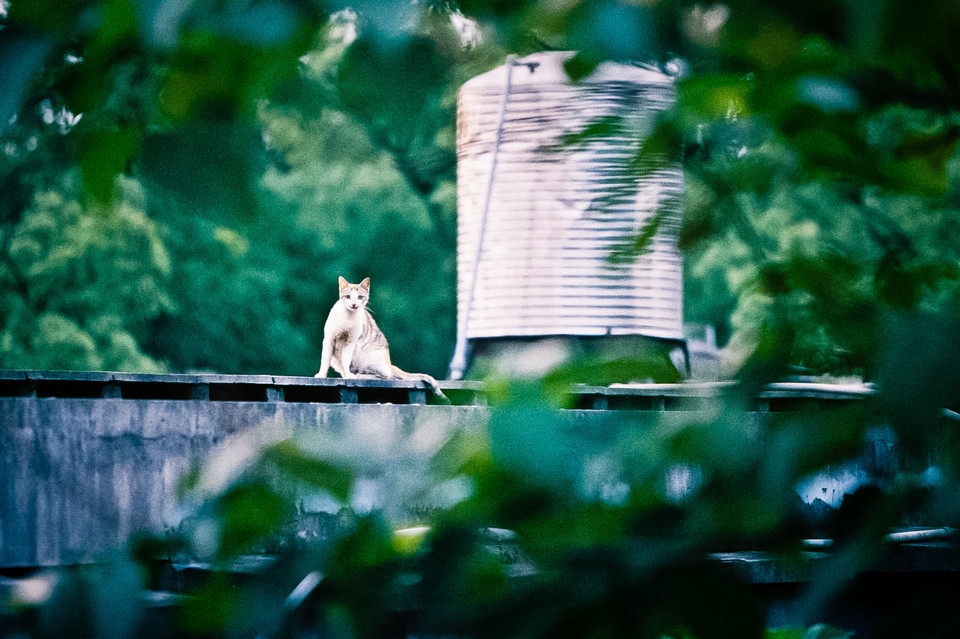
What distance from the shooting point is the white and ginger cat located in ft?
27.2

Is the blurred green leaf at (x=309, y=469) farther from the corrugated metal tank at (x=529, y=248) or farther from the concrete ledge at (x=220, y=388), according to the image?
the corrugated metal tank at (x=529, y=248)

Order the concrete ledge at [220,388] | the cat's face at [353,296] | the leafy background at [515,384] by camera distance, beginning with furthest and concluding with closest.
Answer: the cat's face at [353,296] < the concrete ledge at [220,388] < the leafy background at [515,384]

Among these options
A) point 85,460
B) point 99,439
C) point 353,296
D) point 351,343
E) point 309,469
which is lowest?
point 85,460

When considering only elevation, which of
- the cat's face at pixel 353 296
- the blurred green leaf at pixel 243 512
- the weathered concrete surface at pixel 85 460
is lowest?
the weathered concrete surface at pixel 85 460

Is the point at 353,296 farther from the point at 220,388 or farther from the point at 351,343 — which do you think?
the point at 220,388

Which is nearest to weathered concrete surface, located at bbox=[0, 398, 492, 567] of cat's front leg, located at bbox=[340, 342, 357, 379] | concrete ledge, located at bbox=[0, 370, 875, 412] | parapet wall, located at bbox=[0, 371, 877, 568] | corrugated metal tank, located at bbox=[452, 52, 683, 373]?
parapet wall, located at bbox=[0, 371, 877, 568]

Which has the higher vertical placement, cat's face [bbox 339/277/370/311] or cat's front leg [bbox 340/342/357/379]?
cat's face [bbox 339/277/370/311]

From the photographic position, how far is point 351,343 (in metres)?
8.41

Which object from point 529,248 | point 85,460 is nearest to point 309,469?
point 85,460

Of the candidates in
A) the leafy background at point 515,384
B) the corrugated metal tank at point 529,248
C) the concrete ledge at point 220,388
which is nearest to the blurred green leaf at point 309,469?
the leafy background at point 515,384

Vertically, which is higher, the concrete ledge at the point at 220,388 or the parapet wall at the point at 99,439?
the concrete ledge at the point at 220,388

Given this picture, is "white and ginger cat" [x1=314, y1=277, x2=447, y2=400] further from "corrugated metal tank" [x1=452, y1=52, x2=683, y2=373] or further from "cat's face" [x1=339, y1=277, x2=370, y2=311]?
"corrugated metal tank" [x1=452, y1=52, x2=683, y2=373]

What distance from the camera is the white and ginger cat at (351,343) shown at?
8.30 meters

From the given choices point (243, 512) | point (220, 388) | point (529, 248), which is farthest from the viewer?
point (529, 248)
